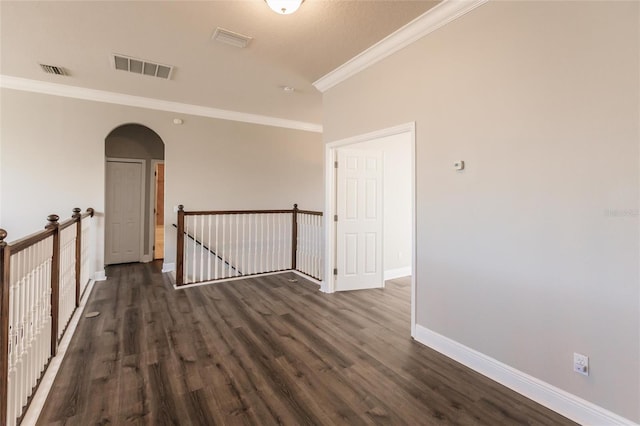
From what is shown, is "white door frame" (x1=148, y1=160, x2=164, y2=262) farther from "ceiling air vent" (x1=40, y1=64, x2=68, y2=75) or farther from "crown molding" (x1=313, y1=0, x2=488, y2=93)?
"crown molding" (x1=313, y1=0, x2=488, y2=93)

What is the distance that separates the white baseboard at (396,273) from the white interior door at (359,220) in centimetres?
52

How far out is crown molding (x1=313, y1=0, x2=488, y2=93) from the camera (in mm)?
2434

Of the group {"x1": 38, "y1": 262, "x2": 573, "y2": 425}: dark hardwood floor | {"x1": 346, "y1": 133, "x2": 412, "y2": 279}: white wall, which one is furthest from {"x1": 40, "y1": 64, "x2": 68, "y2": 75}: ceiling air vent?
{"x1": 346, "y1": 133, "x2": 412, "y2": 279}: white wall

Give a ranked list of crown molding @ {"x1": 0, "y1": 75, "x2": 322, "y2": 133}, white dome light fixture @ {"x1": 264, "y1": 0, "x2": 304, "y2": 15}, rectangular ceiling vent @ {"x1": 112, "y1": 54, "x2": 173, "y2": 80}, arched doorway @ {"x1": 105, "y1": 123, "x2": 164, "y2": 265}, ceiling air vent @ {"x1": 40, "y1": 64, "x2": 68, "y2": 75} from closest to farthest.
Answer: white dome light fixture @ {"x1": 264, "y1": 0, "x2": 304, "y2": 15}, rectangular ceiling vent @ {"x1": 112, "y1": 54, "x2": 173, "y2": 80}, ceiling air vent @ {"x1": 40, "y1": 64, "x2": 68, "y2": 75}, crown molding @ {"x1": 0, "y1": 75, "x2": 322, "y2": 133}, arched doorway @ {"x1": 105, "y1": 123, "x2": 164, "y2": 265}

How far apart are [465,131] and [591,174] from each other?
0.89 meters

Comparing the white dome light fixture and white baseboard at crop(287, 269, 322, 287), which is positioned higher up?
the white dome light fixture

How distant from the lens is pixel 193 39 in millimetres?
3123

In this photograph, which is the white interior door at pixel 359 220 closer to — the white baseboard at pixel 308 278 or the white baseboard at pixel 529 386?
the white baseboard at pixel 308 278

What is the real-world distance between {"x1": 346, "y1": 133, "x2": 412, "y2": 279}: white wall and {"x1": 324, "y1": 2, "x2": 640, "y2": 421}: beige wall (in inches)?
88.3

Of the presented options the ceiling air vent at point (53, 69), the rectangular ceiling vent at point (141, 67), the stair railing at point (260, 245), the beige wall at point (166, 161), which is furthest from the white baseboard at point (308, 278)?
the ceiling air vent at point (53, 69)

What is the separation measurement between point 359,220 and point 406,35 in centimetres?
240

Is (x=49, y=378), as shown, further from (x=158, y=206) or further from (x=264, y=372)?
(x=158, y=206)

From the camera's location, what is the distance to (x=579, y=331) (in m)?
1.79

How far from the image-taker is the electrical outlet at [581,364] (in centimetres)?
176
